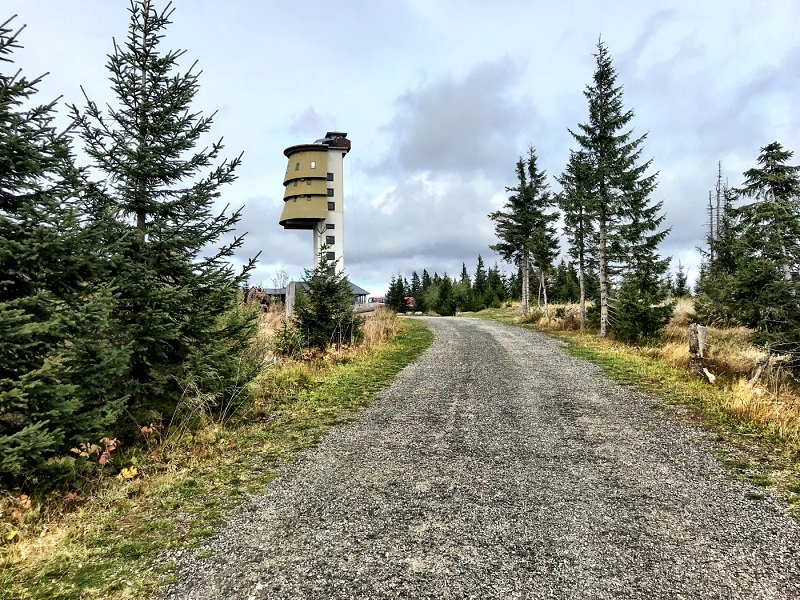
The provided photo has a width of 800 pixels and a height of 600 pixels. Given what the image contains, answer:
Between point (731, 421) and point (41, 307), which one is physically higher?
point (41, 307)

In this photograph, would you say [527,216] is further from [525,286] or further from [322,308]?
[322,308]

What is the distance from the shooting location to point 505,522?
3561mm

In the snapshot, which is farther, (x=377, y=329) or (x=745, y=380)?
(x=377, y=329)

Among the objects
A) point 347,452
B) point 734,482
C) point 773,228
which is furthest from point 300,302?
point 773,228

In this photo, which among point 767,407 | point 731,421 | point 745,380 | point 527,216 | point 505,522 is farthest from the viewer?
point 527,216

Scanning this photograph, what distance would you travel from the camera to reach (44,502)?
12.0 feet

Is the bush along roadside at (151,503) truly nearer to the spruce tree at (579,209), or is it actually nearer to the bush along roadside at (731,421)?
the bush along roadside at (731,421)

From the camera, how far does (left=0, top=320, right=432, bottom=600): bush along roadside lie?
9.25 feet

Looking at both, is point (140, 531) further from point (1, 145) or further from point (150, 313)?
point (1, 145)

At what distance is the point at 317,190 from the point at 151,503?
3399 centimetres

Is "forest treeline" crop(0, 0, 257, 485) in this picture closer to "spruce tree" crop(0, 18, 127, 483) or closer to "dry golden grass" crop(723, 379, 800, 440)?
"spruce tree" crop(0, 18, 127, 483)

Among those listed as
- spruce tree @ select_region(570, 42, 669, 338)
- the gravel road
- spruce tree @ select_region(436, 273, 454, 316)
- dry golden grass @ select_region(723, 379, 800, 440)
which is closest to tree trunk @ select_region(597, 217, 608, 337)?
spruce tree @ select_region(570, 42, 669, 338)

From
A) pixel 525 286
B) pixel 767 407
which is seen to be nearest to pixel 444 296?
pixel 525 286

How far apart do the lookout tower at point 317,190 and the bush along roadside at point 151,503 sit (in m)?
29.7
